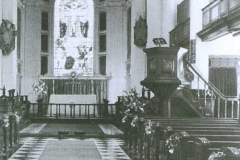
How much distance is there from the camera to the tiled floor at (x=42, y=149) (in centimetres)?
914

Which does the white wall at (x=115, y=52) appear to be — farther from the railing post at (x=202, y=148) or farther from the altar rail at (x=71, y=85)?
the railing post at (x=202, y=148)

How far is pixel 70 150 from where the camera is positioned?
33.3 ft

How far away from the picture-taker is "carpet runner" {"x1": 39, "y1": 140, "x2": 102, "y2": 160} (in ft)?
29.8

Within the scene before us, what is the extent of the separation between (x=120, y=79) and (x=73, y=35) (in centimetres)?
332

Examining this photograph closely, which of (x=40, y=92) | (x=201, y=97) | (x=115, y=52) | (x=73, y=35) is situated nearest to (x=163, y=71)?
(x=201, y=97)

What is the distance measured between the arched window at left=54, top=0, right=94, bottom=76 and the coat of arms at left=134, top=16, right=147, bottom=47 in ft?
20.2

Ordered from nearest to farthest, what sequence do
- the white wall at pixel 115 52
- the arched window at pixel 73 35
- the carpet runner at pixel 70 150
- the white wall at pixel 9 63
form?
the carpet runner at pixel 70 150
the white wall at pixel 9 63
the white wall at pixel 115 52
the arched window at pixel 73 35

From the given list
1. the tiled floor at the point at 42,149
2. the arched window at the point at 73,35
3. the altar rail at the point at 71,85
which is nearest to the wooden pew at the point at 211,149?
the tiled floor at the point at 42,149

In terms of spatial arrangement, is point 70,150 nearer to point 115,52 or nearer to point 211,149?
point 211,149

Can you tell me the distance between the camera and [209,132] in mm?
6297

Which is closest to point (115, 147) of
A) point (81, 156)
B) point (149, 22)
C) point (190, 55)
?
point (81, 156)

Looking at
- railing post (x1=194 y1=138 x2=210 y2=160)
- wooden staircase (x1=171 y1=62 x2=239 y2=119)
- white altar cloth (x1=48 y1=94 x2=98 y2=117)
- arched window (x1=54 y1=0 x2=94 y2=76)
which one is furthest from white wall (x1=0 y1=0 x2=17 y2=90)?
railing post (x1=194 y1=138 x2=210 y2=160)

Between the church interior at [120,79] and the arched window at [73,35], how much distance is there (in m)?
0.05

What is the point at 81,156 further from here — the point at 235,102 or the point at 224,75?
the point at 224,75
